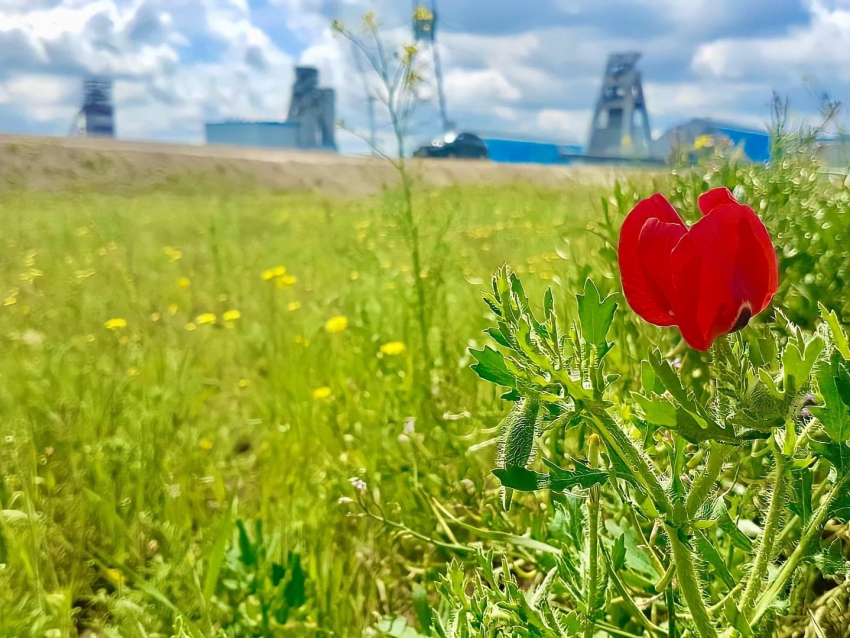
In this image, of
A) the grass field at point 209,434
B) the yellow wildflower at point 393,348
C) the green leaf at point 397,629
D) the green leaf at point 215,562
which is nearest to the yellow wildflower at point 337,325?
the grass field at point 209,434

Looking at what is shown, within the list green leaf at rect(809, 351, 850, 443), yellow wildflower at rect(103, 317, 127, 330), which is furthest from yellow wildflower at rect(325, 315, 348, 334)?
green leaf at rect(809, 351, 850, 443)

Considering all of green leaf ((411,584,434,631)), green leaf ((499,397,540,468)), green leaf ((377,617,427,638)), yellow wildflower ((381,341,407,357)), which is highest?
green leaf ((499,397,540,468))

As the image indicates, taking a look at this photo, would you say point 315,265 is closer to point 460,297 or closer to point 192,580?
point 460,297

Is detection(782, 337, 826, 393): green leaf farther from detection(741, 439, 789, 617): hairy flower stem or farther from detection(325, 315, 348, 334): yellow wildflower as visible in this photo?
detection(325, 315, 348, 334): yellow wildflower

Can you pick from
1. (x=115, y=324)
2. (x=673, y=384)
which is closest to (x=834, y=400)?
(x=673, y=384)

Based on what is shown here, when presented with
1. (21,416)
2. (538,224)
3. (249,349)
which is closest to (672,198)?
(21,416)

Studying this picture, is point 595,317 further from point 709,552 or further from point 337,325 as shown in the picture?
point 337,325
